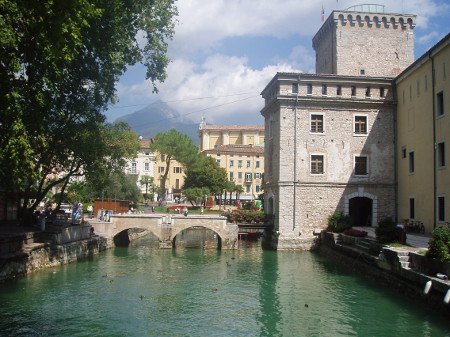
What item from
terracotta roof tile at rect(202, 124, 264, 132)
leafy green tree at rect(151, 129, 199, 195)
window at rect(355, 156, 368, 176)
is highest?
terracotta roof tile at rect(202, 124, 264, 132)

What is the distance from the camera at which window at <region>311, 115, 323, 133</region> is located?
124 ft

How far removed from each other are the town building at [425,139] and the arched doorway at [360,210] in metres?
3.32

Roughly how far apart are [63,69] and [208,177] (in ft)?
176

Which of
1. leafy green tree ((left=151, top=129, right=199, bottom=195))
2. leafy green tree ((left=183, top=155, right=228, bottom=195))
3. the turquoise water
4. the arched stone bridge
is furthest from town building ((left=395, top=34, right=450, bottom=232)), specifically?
leafy green tree ((left=151, top=129, right=199, bottom=195))

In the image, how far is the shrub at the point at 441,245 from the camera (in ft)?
58.6

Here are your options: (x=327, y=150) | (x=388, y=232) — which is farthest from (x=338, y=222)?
(x=388, y=232)

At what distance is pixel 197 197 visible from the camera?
6944cm

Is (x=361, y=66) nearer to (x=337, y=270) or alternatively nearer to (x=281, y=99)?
(x=281, y=99)

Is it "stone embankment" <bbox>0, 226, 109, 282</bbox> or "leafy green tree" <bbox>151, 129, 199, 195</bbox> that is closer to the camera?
"stone embankment" <bbox>0, 226, 109, 282</bbox>

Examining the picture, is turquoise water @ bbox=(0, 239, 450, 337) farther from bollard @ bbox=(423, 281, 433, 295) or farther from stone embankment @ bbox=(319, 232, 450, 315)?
bollard @ bbox=(423, 281, 433, 295)

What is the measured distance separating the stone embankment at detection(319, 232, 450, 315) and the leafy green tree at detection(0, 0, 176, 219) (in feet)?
50.5

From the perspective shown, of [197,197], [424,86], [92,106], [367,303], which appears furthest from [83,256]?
[197,197]

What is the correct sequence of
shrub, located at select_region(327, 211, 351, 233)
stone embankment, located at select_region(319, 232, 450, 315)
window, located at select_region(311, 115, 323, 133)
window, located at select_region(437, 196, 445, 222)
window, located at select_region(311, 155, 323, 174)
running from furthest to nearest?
window, located at select_region(311, 115, 323, 133) → window, located at select_region(311, 155, 323, 174) → shrub, located at select_region(327, 211, 351, 233) → window, located at select_region(437, 196, 445, 222) → stone embankment, located at select_region(319, 232, 450, 315)

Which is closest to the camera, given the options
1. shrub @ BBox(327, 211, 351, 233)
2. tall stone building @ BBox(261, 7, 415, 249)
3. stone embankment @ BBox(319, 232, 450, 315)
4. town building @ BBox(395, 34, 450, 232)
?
stone embankment @ BBox(319, 232, 450, 315)
